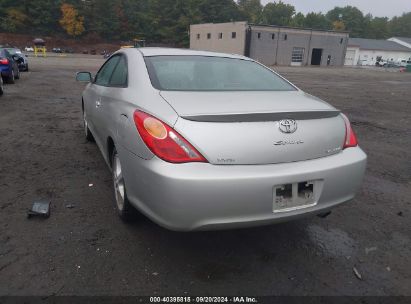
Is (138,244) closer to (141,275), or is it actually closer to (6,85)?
(141,275)

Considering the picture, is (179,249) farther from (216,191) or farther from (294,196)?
(294,196)

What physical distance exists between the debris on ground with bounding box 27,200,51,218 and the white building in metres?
77.1

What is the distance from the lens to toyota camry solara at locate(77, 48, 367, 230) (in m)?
2.26

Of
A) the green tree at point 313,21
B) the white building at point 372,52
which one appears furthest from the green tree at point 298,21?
the white building at point 372,52

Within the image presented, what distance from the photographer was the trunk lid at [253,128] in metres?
2.27

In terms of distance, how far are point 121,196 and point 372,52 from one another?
84.2 meters

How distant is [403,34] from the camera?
12431 cm

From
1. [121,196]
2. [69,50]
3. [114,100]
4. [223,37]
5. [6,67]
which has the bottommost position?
[69,50]

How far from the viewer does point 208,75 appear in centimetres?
327

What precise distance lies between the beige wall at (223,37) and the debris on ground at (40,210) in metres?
47.7

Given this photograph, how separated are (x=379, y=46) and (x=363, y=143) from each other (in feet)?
272

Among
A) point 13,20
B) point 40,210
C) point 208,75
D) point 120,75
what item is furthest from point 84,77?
point 13,20

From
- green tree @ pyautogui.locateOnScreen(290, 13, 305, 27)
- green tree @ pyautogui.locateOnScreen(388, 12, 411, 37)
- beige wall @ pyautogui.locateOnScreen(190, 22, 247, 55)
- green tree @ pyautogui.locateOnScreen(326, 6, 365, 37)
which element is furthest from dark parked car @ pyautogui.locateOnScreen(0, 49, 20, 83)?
green tree @ pyautogui.locateOnScreen(388, 12, 411, 37)

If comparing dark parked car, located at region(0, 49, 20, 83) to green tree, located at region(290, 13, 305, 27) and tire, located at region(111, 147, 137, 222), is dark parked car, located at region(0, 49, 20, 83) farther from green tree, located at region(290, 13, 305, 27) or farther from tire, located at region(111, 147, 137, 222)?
green tree, located at region(290, 13, 305, 27)
